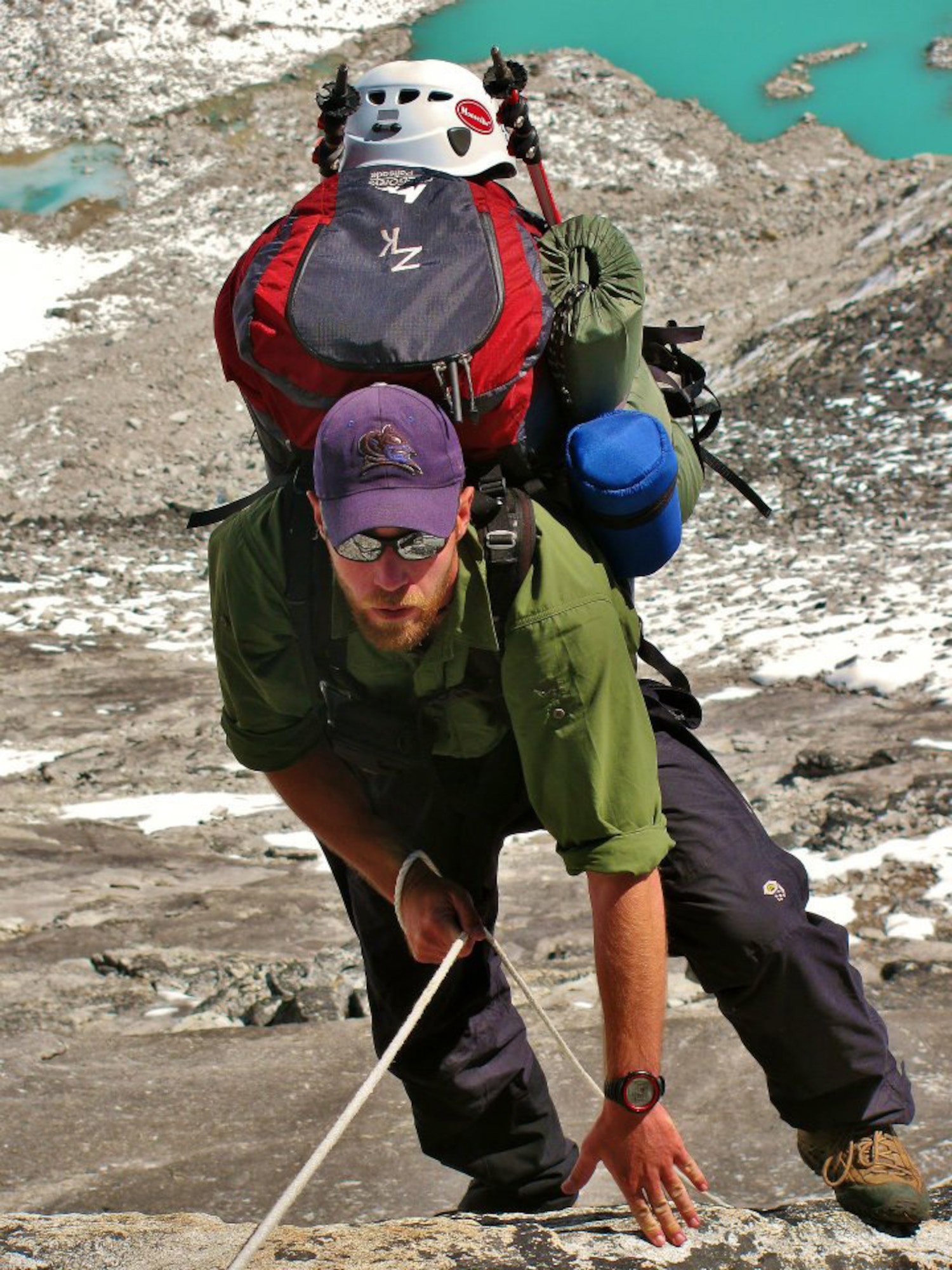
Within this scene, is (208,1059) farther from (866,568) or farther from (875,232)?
(875,232)

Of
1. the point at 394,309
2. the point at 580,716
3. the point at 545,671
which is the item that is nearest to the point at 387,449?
the point at 394,309

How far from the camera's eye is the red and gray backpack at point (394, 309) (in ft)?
8.84

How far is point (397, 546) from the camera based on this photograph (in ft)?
8.69

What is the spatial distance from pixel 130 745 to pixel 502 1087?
5737mm

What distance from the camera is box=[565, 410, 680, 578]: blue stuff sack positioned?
2.79 meters

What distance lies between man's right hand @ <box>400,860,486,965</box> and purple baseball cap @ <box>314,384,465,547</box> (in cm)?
89

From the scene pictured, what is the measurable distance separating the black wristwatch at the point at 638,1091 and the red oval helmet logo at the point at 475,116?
2.34m

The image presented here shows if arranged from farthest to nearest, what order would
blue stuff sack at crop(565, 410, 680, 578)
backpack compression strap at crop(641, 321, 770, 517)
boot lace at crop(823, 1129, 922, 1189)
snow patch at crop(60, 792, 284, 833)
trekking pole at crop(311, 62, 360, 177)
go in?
snow patch at crop(60, 792, 284, 833) → trekking pole at crop(311, 62, 360, 177) → backpack compression strap at crop(641, 321, 770, 517) → boot lace at crop(823, 1129, 922, 1189) → blue stuff sack at crop(565, 410, 680, 578)

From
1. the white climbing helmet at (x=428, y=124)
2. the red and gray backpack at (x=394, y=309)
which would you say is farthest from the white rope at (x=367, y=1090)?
the white climbing helmet at (x=428, y=124)

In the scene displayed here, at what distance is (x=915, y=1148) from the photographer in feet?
12.9

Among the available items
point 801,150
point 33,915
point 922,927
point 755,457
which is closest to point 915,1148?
point 922,927

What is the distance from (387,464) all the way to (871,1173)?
177 centimetres

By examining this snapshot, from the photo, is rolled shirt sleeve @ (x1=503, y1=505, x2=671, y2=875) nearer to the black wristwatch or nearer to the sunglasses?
the sunglasses

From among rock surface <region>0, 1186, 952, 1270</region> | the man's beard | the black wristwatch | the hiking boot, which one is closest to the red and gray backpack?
the man's beard
